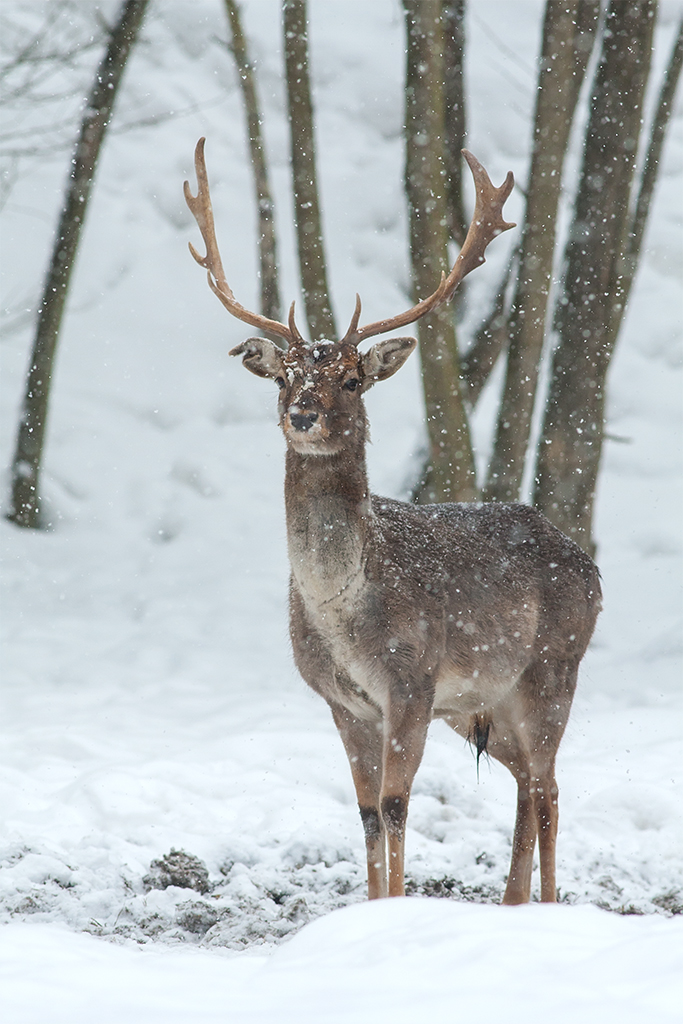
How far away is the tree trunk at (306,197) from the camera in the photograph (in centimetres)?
786

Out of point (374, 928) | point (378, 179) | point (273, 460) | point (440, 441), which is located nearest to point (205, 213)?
point (440, 441)

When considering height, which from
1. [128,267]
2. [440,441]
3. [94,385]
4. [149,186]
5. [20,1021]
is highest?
[149,186]

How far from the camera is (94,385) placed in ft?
45.8

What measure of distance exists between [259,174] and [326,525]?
→ 7.25 meters

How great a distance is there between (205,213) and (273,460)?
798 centimetres

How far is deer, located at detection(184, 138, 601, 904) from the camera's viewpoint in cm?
434

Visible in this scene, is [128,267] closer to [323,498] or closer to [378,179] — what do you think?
[378,179]

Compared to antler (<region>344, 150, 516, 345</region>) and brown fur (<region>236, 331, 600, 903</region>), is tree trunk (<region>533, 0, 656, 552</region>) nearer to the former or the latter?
brown fur (<region>236, 331, 600, 903</region>)

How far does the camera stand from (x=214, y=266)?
16.6 feet

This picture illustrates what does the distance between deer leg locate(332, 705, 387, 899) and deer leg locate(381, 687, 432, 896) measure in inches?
10.5

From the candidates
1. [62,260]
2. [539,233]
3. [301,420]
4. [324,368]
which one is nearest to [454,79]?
[539,233]

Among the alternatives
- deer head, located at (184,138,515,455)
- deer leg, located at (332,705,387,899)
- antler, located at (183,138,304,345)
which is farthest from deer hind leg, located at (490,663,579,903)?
antler, located at (183,138,304,345)

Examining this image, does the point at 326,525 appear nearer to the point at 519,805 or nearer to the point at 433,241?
the point at 519,805

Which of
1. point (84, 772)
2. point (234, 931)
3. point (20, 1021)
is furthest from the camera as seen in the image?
point (84, 772)
